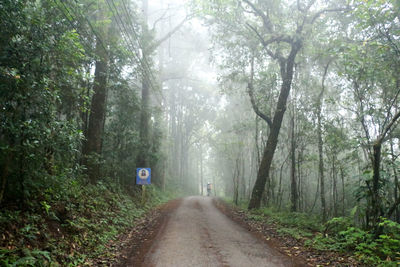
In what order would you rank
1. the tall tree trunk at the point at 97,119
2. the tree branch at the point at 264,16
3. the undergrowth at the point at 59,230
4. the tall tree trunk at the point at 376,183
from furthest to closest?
the tree branch at the point at 264,16
the tall tree trunk at the point at 97,119
the tall tree trunk at the point at 376,183
the undergrowth at the point at 59,230

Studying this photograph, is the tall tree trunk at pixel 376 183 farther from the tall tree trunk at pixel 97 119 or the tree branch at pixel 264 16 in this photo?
the tall tree trunk at pixel 97 119

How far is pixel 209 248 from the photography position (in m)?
6.22

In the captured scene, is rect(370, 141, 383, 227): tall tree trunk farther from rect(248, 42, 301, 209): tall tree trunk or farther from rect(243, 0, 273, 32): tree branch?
rect(243, 0, 273, 32): tree branch

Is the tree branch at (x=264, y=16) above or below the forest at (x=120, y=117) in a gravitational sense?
above

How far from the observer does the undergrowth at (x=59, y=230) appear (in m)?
4.27

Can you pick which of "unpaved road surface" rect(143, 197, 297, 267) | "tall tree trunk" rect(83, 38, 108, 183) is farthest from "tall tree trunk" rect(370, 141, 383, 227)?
"tall tree trunk" rect(83, 38, 108, 183)

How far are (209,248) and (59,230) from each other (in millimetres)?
3265

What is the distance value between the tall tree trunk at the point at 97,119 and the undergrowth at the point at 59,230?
1.41 metres

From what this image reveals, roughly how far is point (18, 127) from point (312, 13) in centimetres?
1196

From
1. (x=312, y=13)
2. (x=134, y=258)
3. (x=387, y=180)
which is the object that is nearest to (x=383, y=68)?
(x=387, y=180)

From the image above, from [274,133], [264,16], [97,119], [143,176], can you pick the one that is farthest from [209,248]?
[264,16]

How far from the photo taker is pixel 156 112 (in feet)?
56.4

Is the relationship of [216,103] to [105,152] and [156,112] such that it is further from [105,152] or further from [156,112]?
[105,152]

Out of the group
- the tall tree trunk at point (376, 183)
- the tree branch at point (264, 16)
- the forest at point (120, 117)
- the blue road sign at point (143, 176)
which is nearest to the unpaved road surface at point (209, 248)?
the forest at point (120, 117)
